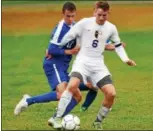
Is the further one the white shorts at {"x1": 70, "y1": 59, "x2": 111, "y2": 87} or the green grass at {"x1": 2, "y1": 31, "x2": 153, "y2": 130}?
the green grass at {"x1": 2, "y1": 31, "x2": 153, "y2": 130}

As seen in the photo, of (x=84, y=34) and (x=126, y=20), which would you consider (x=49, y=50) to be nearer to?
(x=84, y=34)

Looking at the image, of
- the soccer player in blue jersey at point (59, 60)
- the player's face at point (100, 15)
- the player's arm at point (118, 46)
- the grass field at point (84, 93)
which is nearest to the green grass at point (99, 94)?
the grass field at point (84, 93)

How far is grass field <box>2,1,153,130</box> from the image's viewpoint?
395 inches

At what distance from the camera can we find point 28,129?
917cm

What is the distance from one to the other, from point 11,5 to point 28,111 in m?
Answer: 38.2

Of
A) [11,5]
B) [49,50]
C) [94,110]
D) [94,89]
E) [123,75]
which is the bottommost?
[11,5]

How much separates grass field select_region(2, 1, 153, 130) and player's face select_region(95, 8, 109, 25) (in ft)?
5.49

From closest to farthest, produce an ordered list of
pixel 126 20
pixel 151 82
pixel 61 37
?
pixel 61 37, pixel 151 82, pixel 126 20

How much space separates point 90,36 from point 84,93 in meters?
4.70

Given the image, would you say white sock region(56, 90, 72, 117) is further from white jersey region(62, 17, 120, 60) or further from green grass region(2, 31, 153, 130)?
white jersey region(62, 17, 120, 60)

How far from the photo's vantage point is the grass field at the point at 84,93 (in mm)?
10031

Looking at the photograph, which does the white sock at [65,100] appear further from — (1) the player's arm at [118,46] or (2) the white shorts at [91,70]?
(1) the player's arm at [118,46]

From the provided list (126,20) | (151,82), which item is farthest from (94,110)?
(126,20)

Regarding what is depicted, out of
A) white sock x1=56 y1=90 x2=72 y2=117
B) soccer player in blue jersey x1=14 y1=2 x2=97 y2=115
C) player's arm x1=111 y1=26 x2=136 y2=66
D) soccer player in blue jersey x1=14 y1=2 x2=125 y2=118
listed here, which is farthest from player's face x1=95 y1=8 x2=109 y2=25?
white sock x1=56 y1=90 x2=72 y2=117
